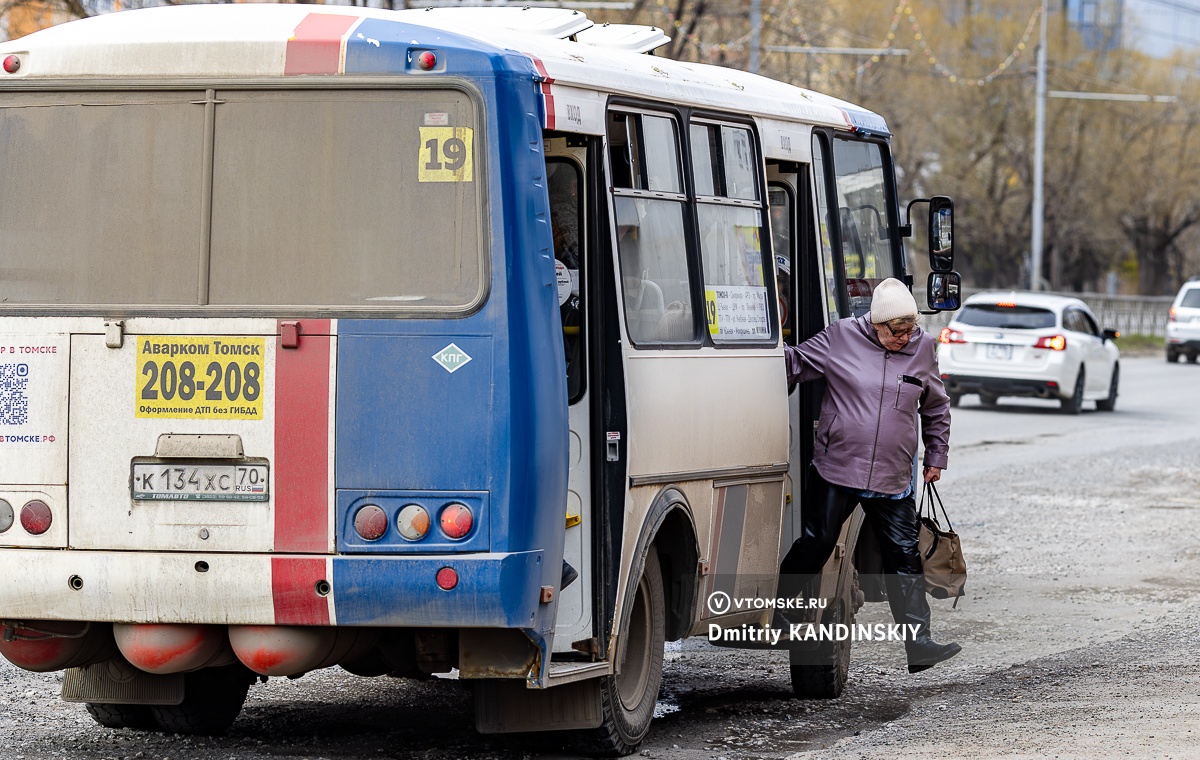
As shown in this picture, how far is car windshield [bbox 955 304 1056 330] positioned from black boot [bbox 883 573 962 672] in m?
17.5

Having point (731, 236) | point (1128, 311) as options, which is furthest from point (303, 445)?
point (1128, 311)

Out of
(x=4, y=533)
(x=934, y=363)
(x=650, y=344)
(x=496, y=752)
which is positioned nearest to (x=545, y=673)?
(x=496, y=752)

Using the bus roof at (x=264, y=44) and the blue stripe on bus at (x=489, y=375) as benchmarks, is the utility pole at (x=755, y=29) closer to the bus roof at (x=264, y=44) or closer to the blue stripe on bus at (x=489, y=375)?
the bus roof at (x=264, y=44)

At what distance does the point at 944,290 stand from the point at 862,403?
1.84m

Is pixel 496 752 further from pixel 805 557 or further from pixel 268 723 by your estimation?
pixel 805 557

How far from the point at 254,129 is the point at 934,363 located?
3445 millimetres

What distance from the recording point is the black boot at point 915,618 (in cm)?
840

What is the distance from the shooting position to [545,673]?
A: 6172 mm

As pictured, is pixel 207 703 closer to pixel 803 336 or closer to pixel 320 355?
pixel 320 355

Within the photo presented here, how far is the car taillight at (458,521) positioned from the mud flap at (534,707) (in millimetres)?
891

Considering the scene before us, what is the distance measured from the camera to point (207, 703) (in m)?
7.22

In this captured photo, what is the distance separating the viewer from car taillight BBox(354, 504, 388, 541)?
5.91 metres

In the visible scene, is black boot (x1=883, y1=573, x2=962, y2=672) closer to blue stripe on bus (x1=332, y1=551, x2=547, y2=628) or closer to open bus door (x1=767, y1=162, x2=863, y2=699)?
open bus door (x1=767, y1=162, x2=863, y2=699)

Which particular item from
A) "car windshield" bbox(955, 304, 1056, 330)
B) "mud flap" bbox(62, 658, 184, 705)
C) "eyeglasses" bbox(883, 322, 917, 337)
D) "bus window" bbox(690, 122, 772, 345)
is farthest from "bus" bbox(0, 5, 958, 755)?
"car windshield" bbox(955, 304, 1056, 330)
